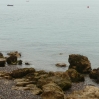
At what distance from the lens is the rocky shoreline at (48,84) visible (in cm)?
2675

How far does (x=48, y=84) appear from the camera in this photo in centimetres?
2839

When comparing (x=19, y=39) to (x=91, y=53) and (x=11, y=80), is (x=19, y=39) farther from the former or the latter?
(x=11, y=80)

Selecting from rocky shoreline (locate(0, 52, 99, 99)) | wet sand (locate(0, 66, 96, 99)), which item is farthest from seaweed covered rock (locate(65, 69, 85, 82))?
wet sand (locate(0, 66, 96, 99))

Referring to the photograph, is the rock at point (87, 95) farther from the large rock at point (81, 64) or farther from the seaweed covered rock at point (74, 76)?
the large rock at point (81, 64)

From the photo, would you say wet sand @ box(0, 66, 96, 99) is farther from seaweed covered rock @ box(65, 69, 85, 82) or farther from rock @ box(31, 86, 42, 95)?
seaweed covered rock @ box(65, 69, 85, 82)

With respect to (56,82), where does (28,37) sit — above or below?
above

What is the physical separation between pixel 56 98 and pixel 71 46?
41.4m

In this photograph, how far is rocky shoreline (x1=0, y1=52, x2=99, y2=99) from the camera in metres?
26.8

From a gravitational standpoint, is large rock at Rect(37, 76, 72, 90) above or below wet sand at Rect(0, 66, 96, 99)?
above

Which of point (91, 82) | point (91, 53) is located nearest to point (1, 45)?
point (91, 53)

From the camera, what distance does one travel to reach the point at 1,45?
6544 centimetres

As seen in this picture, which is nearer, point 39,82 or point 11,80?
point 39,82

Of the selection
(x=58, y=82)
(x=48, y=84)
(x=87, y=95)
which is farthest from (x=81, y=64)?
(x=87, y=95)

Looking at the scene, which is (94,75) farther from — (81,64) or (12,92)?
(12,92)
